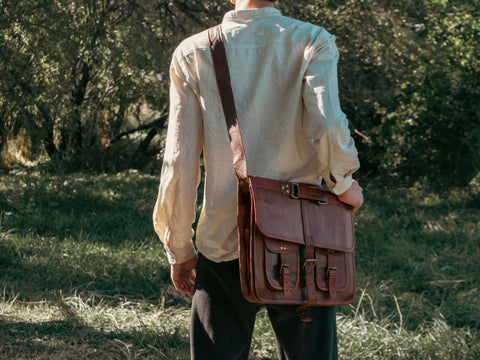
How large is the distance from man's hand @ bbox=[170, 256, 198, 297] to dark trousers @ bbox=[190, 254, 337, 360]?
0.11m

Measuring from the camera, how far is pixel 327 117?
1640 mm

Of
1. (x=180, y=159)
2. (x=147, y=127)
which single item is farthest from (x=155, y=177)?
(x=180, y=159)

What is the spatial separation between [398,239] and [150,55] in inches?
174

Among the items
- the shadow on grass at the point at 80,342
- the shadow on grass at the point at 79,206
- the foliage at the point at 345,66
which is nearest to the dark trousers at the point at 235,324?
the shadow on grass at the point at 80,342

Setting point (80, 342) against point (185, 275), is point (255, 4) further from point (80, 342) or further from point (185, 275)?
point (80, 342)

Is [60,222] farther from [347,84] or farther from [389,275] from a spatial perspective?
[347,84]

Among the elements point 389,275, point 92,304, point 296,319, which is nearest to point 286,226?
point 296,319

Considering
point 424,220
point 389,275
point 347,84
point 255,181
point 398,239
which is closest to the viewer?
point 255,181

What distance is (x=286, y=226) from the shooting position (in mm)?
1680

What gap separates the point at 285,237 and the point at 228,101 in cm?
43

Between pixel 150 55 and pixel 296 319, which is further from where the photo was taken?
pixel 150 55

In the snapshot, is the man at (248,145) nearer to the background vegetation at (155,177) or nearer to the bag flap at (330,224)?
the bag flap at (330,224)

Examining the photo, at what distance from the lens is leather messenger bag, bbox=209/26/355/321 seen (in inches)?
65.1

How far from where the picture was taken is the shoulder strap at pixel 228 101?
168 centimetres
